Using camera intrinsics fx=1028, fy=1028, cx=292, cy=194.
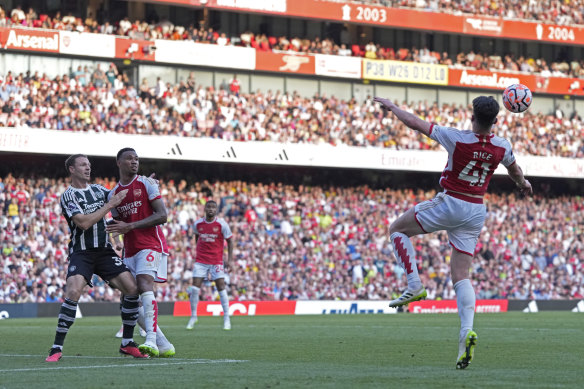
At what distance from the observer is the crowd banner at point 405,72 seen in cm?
4712

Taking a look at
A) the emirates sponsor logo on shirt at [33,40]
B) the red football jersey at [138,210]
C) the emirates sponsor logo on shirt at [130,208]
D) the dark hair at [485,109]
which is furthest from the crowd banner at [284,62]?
the dark hair at [485,109]

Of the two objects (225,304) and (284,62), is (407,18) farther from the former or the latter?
(225,304)

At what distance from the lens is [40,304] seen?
3170 centimetres

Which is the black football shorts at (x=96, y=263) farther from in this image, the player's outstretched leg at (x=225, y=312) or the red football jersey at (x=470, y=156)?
the player's outstretched leg at (x=225, y=312)

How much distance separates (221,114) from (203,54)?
3.16 meters

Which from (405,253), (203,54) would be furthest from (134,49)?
(405,253)

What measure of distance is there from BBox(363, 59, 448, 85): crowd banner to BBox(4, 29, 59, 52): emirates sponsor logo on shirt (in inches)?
575

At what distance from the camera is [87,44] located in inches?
1575

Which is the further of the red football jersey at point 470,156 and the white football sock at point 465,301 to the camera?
the red football jersey at point 470,156

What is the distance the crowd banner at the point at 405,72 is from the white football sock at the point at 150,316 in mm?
35016

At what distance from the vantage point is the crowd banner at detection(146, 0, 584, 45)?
43625 mm

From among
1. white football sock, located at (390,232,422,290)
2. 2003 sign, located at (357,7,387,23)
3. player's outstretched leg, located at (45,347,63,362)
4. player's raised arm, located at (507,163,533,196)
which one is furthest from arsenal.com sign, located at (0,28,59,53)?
player's raised arm, located at (507,163,533,196)

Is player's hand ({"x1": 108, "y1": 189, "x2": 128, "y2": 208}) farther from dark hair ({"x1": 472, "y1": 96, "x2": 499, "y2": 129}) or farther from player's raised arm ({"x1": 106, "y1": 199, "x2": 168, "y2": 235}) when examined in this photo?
dark hair ({"x1": 472, "y1": 96, "x2": 499, "y2": 129})

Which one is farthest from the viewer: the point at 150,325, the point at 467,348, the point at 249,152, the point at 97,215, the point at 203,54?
the point at 203,54
